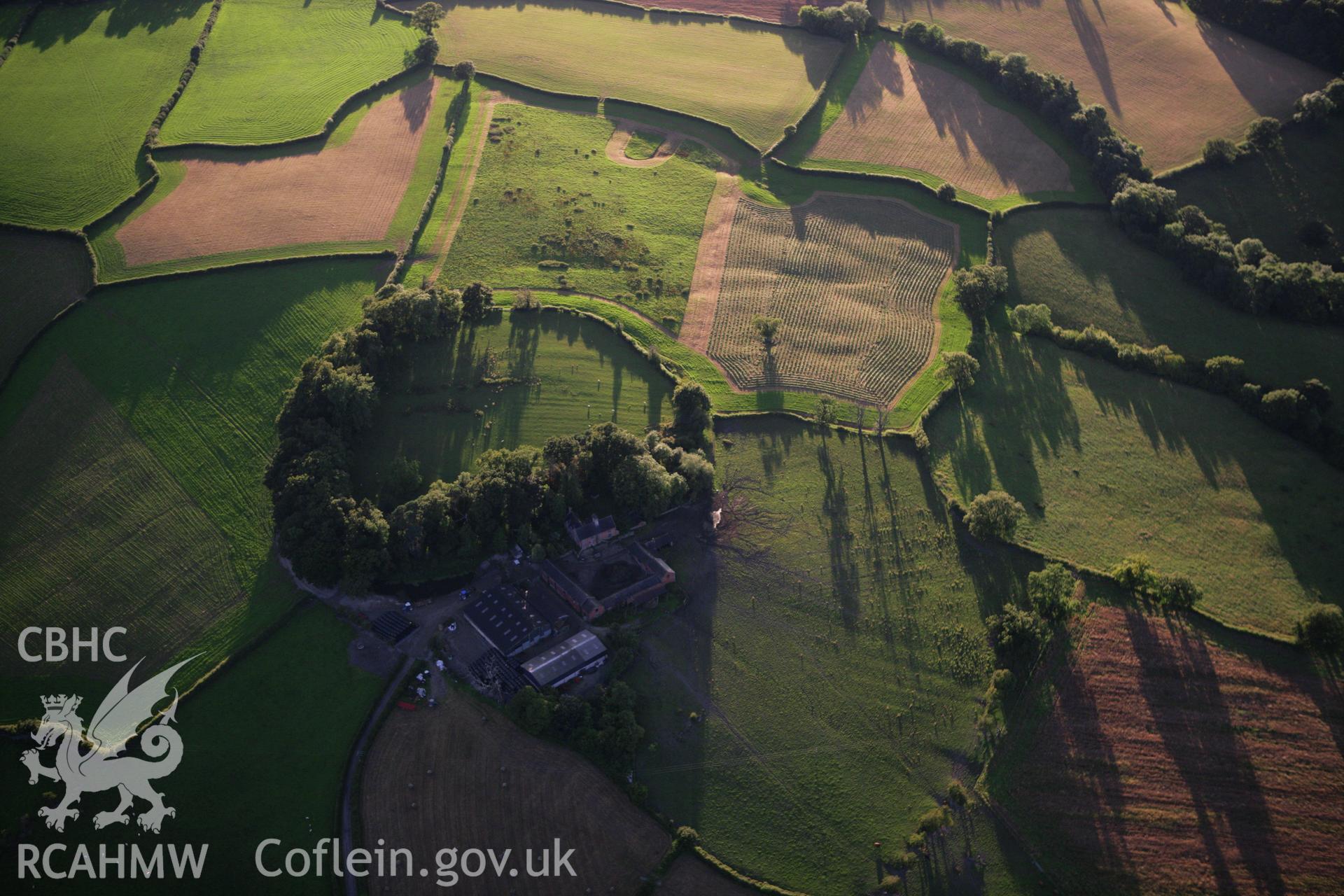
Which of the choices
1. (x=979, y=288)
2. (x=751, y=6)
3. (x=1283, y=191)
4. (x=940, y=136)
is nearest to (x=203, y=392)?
(x=979, y=288)

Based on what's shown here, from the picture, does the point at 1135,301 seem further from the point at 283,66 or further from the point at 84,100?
the point at 84,100

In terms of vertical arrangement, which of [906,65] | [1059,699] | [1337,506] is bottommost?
[1059,699]

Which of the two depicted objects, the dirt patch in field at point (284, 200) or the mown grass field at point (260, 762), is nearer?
the mown grass field at point (260, 762)

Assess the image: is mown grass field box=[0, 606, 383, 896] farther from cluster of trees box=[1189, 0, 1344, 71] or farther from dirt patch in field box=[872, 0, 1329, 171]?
cluster of trees box=[1189, 0, 1344, 71]

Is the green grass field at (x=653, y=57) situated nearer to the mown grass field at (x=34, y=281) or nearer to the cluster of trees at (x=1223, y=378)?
the cluster of trees at (x=1223, y=378)

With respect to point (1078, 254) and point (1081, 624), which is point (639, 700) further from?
point (1078, 254)

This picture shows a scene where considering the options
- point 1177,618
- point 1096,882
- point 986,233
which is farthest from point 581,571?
point 986,233

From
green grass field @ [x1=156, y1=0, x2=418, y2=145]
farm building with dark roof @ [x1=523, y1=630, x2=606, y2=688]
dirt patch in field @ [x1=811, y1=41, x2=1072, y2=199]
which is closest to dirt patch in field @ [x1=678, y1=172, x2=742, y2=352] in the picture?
dirt patch in field @ [x1=811, y1=41, x2=1072, y2=199]

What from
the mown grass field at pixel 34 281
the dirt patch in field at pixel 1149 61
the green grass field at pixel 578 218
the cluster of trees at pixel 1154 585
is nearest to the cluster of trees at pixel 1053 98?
the dirt patch in field at pixel 1149 61

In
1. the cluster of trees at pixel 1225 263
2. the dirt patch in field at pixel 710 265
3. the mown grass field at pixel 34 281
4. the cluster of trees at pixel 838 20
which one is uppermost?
the cluster of trees at pixel 838 20
